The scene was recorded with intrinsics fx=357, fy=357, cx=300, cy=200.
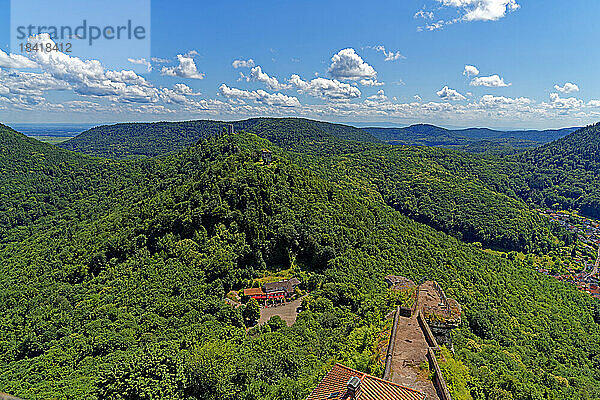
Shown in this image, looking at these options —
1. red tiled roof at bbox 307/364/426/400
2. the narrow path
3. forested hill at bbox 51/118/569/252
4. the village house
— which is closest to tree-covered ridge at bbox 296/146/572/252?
forested hill at bbox 51/118/569/252

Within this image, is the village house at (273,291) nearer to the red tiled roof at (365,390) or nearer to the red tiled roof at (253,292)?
the red tiled roof at (253,292)

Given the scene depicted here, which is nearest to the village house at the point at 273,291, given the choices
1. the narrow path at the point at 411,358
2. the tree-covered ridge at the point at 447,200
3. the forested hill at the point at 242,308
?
the forested hill at the point at 242,308

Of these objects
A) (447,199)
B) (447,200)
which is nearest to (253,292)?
(447,200)

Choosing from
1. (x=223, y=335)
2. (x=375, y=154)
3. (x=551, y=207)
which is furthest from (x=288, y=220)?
(x=551, y=207)

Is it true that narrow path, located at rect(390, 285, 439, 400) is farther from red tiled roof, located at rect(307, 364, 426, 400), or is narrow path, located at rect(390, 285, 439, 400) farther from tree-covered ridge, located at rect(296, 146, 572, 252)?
tree-covered ridge, located at rect(296, 146, 572, 252)

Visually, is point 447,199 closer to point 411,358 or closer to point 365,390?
point 411,358

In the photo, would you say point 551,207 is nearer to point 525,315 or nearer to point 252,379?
point 525,315
